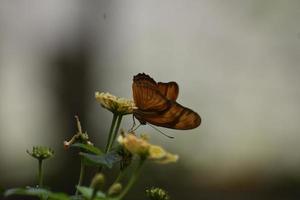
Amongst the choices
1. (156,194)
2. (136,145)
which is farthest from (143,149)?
(156,194)

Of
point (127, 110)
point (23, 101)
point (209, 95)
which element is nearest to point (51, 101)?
point (23, 101)

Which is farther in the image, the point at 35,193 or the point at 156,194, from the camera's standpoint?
the point at 156,194

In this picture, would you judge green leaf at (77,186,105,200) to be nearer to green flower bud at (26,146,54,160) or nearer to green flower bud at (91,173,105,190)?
green flower bud at (91,173,105,190)

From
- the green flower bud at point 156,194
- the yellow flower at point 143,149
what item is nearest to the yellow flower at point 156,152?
the yellow flower at point 143,149

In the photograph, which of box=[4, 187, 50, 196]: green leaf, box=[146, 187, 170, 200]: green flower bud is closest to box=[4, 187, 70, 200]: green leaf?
box=[4, 187, 50, 196]: green leaf

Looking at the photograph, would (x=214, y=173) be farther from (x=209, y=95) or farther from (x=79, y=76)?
(x=79, y=76)

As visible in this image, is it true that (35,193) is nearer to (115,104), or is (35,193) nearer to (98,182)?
(98,182)
